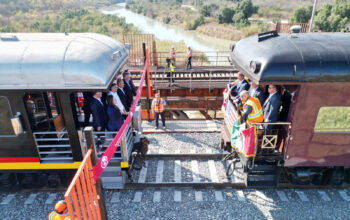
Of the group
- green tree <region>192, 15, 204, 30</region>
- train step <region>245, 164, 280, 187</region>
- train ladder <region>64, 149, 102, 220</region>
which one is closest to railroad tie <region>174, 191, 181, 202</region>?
train step <region>245, 164, 280, 187</region>

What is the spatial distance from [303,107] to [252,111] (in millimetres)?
1025

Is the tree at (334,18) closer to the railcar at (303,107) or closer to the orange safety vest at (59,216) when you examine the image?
the railcar at (303,107)

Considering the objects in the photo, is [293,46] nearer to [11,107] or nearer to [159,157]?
[159,157]

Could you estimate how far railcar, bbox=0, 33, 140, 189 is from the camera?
15.2 ft

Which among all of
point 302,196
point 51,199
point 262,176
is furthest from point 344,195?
point 51,199

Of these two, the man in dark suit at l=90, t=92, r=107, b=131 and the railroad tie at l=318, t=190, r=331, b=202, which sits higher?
the man in dark suit at l=90, t=92, r=107, b=131

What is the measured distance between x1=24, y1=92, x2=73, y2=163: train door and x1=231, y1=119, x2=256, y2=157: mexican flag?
3.95 m

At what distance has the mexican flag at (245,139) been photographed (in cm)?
525

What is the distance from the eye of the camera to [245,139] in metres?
5.40

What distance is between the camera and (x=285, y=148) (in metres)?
5.41

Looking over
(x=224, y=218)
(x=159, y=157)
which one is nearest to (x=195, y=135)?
(x=159, y=157)

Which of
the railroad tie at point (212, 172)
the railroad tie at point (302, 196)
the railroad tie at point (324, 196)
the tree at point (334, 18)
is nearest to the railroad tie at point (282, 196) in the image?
the railroad tie at point (302, 196)

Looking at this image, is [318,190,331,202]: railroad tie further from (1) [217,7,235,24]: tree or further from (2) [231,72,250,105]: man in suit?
(1) [217,7,235,24]: tree

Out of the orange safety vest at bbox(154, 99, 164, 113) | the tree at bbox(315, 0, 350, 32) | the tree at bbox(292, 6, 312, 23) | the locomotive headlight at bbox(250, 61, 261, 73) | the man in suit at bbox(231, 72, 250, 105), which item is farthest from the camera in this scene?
the tree at bbox(292, 6, 312, 23)
